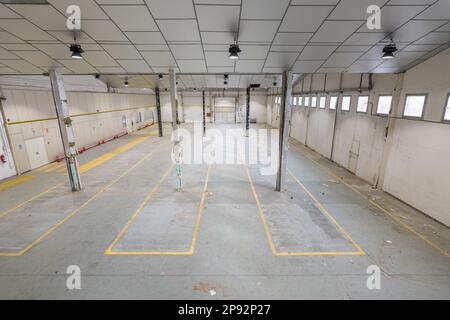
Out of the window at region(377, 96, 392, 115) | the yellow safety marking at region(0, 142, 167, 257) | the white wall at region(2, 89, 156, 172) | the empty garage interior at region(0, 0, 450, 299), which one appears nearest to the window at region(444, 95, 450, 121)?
the empty garage interior at region(0, 0, 450, 299)

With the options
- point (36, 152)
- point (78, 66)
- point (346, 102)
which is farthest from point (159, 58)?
point (346, 102)

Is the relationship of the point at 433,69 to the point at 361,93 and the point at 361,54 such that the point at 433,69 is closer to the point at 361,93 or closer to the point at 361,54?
the point at 361,54

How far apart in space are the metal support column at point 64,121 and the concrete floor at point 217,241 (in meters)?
0.92

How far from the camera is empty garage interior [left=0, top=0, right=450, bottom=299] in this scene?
4855 mm

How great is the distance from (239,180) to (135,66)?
6.48 m

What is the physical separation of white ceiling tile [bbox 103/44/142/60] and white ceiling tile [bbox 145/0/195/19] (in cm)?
191

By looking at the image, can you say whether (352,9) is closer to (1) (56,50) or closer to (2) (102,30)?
(2) (102,30)

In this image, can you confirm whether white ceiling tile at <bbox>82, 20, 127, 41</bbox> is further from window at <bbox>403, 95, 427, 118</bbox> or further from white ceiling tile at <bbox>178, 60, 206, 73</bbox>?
window at <bbox>403, 95, 427, 118</bbox>

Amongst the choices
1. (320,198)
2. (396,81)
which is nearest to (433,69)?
(396,81)

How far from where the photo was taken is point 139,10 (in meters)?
5.14

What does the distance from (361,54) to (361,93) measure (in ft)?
A: 14.9

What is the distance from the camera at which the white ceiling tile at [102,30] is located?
18.2 ft

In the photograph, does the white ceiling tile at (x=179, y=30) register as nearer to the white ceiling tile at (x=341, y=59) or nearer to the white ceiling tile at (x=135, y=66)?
the white ceiling tile at (x=135, y=66)

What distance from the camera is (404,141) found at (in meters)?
8.23
